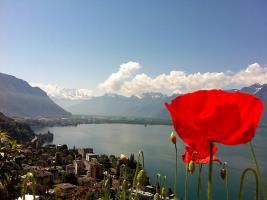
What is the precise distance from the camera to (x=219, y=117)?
0.53 m

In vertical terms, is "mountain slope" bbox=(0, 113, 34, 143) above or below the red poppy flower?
below

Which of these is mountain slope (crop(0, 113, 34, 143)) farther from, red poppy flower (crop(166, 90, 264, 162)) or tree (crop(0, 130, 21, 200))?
red poppy flower (crop(166, 90, 264, 162))

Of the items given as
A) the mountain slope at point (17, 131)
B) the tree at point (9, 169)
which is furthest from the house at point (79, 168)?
the mountain slope at point (17, 131)

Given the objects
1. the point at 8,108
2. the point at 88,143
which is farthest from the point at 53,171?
the point at 8,108

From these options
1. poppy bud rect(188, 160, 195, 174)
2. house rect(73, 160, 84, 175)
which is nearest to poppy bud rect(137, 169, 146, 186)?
poppy bud rect(188, 160, 195, 174)

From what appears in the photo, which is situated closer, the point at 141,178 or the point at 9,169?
Answer: the point at 141,178

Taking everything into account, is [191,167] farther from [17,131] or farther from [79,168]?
[17,131]

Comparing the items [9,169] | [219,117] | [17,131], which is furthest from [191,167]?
[17,131]

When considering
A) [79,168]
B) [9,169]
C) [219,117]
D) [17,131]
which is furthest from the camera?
[17,131]

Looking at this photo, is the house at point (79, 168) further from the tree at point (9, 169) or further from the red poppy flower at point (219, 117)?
the red poppy flower at point (219, 117)

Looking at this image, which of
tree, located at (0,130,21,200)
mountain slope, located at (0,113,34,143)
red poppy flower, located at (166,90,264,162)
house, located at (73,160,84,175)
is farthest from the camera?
mountain slope, located at (0,113,34,143)

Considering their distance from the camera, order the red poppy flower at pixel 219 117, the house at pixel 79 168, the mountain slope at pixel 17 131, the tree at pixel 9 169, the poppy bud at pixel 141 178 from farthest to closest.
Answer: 1. the mountain slope at pixel 17 131
2. the house at pixel 79 168
3. the tree at pixel 9 169
4. the poppy bud at pixel 141 178
5. the red poppy flower at pixel 219 117

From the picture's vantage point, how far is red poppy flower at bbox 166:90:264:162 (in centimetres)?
52

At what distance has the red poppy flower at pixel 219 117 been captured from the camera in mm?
517
